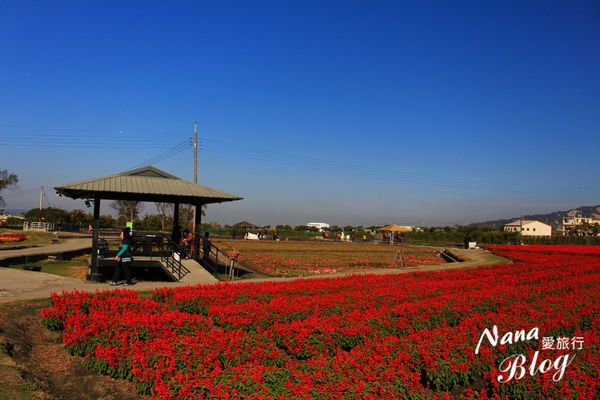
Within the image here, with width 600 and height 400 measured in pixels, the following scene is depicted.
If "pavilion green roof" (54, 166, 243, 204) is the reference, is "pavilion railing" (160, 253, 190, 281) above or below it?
below

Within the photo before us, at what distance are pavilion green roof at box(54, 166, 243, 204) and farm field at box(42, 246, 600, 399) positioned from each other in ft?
18.9

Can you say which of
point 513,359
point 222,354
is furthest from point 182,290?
point 513,359

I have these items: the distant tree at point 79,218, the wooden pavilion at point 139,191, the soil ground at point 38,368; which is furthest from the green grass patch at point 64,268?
the distant tree at point 79,218

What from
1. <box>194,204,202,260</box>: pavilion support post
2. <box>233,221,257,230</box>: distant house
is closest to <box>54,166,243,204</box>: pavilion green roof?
<box>194,204,202,260</box>: pavilion support post

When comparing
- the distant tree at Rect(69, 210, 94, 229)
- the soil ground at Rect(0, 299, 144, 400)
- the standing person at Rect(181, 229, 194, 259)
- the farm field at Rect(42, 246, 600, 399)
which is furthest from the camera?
the distant tree at Rect(69, 210, 94, 229)

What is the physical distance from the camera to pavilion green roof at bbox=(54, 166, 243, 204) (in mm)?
15297

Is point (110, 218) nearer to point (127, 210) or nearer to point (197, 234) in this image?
Answer: point (127, 210)

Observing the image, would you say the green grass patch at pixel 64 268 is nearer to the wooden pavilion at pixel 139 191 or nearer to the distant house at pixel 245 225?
the wooden pavilion at pixel 139 191

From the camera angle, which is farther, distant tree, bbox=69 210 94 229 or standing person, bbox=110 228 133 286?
distant tree, bbox=69 210 94 229

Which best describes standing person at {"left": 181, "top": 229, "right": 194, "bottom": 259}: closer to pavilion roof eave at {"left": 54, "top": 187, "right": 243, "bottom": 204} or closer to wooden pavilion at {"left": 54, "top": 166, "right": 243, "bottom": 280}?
wooden pavilion at {"left": 54, "top": 166, "right": 243, "bottom": 280}

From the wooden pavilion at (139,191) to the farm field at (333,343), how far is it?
5592mm

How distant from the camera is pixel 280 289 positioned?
39.0ft

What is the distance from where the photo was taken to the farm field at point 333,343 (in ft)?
17.7

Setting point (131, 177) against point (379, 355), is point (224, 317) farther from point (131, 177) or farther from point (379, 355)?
point (131, 177)
